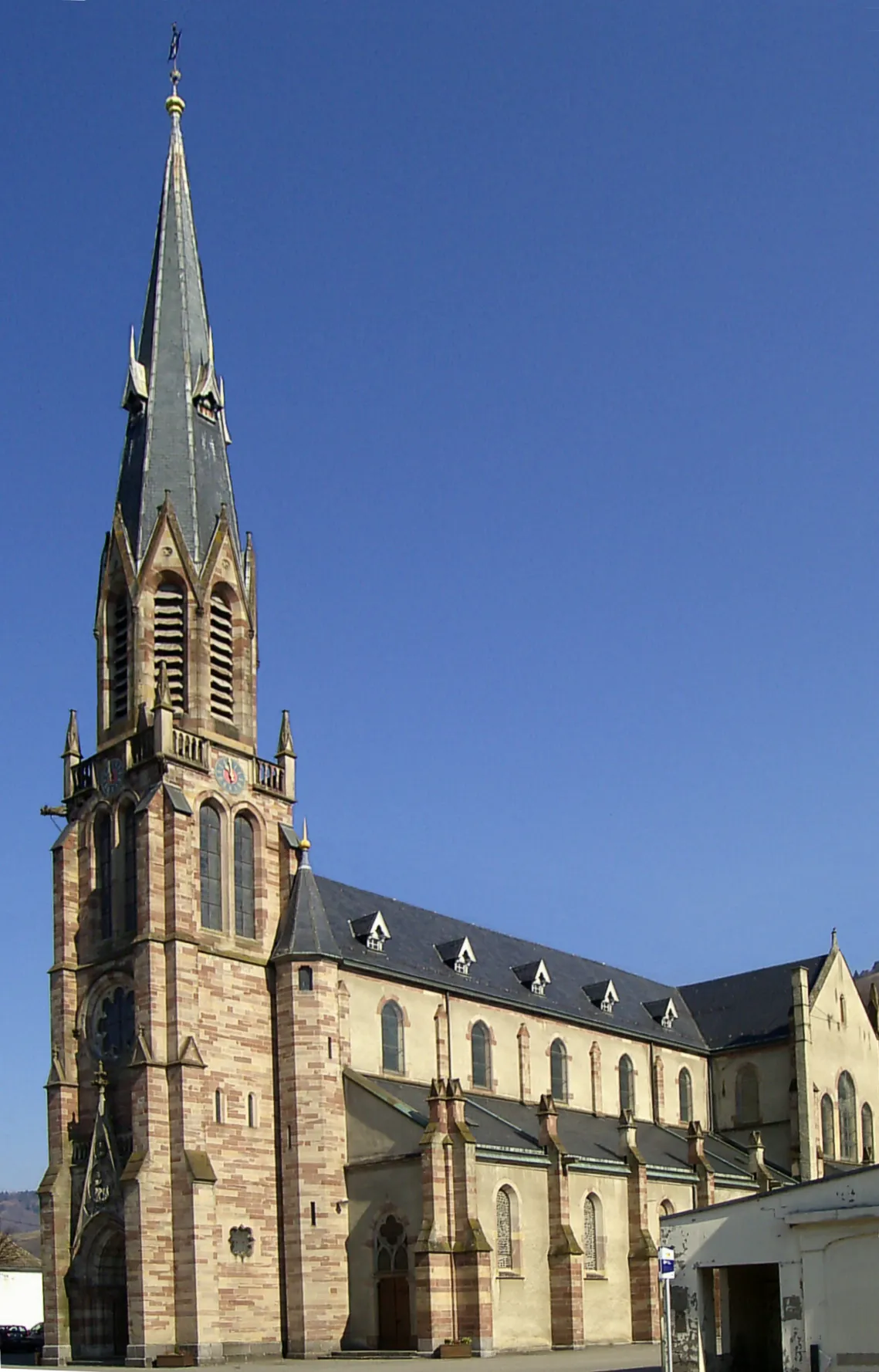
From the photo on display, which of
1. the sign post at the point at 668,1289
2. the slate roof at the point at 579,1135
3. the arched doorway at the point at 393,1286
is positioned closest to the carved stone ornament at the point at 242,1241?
the arched doorway at the point at 393,1286

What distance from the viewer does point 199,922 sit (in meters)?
54.8

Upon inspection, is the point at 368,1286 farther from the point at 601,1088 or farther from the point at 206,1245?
the point at 601,1088

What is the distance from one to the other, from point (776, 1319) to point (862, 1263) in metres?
10.9

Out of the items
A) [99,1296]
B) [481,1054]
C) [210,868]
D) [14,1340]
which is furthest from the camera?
[14,1340]

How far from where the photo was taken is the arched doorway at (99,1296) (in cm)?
5184

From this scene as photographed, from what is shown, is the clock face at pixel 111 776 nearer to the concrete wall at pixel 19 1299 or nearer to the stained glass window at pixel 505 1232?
the stained glass window at pixel 505 1232

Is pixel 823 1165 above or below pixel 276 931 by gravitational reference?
below

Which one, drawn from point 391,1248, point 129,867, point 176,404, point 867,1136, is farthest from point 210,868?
point 867,1136

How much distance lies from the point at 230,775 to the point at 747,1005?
36015 millimetres

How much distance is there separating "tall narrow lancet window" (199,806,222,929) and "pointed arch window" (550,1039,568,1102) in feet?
66.0

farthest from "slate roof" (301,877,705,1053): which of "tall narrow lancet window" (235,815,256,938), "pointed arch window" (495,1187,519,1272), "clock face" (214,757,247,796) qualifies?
"pointed arch window" (495,1187,519,1272)

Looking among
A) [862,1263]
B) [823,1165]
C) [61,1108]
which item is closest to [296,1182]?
[61,1108]

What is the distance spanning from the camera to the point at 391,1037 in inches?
2361

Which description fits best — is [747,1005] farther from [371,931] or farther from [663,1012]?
[371,931]
